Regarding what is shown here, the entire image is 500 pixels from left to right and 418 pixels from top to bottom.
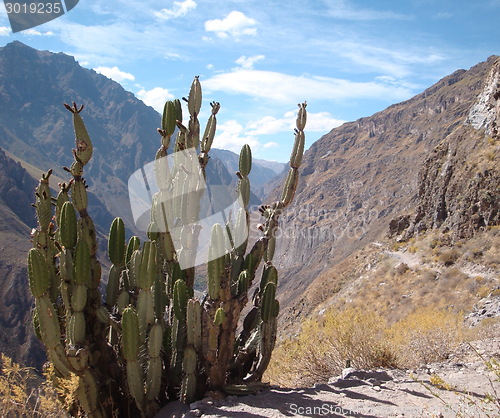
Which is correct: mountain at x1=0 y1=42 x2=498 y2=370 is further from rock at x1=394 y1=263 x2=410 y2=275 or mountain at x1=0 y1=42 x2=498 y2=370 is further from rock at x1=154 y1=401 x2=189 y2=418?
rock at x1=154 y1=401 x2=189 y2=418

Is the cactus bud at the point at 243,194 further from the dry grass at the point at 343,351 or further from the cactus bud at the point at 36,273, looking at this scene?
the dry grass at the point at 343,351

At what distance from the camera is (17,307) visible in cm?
5078

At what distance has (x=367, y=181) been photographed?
387 feet

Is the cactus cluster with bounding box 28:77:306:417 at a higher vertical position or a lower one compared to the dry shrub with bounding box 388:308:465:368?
higher

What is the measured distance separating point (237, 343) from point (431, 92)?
150 metres

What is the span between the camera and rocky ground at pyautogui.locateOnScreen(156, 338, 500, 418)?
13.7 ft

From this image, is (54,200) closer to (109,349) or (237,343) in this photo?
(109,349)

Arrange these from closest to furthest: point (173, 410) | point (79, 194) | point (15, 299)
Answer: point (173, 410)
point (79, 194)
point (15, 299)

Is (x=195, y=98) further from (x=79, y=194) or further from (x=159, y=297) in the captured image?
(x=159, y=297)

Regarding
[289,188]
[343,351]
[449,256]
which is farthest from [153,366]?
[449,256]

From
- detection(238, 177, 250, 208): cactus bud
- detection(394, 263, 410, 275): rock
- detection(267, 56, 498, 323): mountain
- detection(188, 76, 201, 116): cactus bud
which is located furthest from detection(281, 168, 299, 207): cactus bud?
detection(267, 56, 498, 323): mountain

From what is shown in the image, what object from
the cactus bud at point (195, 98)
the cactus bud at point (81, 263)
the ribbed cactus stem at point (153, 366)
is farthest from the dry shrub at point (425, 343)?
the cactus bud at point (81, 263)

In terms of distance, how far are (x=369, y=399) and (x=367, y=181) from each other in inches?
4693

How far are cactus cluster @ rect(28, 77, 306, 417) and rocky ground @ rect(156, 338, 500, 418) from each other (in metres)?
0.33
